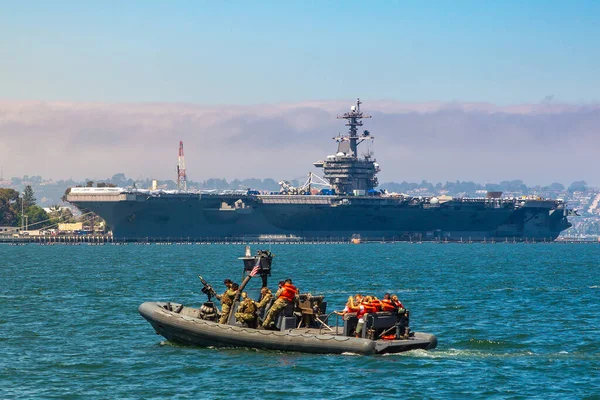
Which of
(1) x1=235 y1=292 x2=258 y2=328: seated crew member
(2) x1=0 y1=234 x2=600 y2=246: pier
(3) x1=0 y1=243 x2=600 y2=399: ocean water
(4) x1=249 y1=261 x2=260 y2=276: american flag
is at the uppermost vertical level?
(4) x1=249 y1=261 x2=260 y2=276: american flag

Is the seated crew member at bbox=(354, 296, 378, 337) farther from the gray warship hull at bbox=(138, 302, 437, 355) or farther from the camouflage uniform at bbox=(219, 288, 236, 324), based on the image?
the camouflage uniform at bbox=(219, 288, 236, 324)

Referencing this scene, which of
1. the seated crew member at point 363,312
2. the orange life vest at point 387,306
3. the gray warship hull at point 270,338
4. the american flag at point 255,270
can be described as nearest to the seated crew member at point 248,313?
the gray warship hull at point 270,338

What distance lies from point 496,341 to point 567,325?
529 centimetres

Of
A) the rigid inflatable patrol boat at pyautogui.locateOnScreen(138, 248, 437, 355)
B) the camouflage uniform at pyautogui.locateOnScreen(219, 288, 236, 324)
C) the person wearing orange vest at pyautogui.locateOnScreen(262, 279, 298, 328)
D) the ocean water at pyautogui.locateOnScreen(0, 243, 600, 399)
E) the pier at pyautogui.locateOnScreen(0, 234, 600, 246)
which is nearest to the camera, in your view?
the ocean water at pyautogui.locateOnScreen(0, 243, 600, 399)

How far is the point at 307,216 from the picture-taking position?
4724 inches

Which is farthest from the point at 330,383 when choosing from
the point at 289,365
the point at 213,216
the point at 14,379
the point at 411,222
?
the point at 411,222

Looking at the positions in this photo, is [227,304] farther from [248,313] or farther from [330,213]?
[330,213]

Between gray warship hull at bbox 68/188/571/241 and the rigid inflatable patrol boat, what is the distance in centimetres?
8429

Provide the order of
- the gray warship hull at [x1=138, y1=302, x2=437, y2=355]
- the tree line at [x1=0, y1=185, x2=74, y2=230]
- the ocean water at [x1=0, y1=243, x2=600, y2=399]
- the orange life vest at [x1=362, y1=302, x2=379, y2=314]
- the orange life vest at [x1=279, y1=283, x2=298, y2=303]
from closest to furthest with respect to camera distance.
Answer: the ocean water at [x1=0, y1=243, x2=600, y2=399] → the gray warship hull at [x1=138, y1=302, x2=437, y2=355] → the orange life vest at [x1=362, y1=302, x2=379, y2=314] → the orange life vest at [x1=279, y1=283, x2=298, y2=303] → the tree line at [x1=0, y1=185, x2=74, y2=230]

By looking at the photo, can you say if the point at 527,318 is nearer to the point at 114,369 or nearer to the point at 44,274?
the point at 114,369

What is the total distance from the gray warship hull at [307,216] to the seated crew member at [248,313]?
85.4 m

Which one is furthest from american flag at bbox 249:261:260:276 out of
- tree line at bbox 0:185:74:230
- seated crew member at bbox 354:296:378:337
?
tree line at bbox 0:185:74:230

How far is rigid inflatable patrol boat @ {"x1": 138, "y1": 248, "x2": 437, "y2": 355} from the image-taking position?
23.6 m

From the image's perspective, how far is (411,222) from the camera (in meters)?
127
